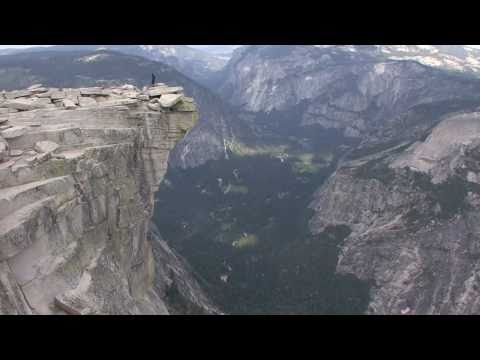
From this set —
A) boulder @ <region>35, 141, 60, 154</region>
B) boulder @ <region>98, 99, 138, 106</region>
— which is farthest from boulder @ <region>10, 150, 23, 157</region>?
boulder @ <region>98, 99, 138, 106</region>

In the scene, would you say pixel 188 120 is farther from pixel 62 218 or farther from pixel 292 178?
pixel 292 178

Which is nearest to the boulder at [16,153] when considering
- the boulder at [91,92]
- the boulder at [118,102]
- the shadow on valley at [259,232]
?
the boulder at [118,102]

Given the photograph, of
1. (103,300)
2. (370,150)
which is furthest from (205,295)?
(370,150)

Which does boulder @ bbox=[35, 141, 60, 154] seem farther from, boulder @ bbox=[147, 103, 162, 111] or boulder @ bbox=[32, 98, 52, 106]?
boulder @ bbox=[147, 103, 162, 111]

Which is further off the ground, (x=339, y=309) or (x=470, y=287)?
(x=470, y=287)

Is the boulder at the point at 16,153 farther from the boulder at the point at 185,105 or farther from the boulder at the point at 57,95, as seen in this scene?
the boulder at the point at 185,105

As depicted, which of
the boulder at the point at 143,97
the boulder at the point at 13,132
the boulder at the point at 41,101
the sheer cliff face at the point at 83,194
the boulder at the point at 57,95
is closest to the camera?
the sheer cliff face at the point at 83,194

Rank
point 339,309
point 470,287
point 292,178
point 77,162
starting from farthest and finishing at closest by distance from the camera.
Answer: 1. point 292,178
2. point 339,309
3. point 470,287
4. point 77,162
